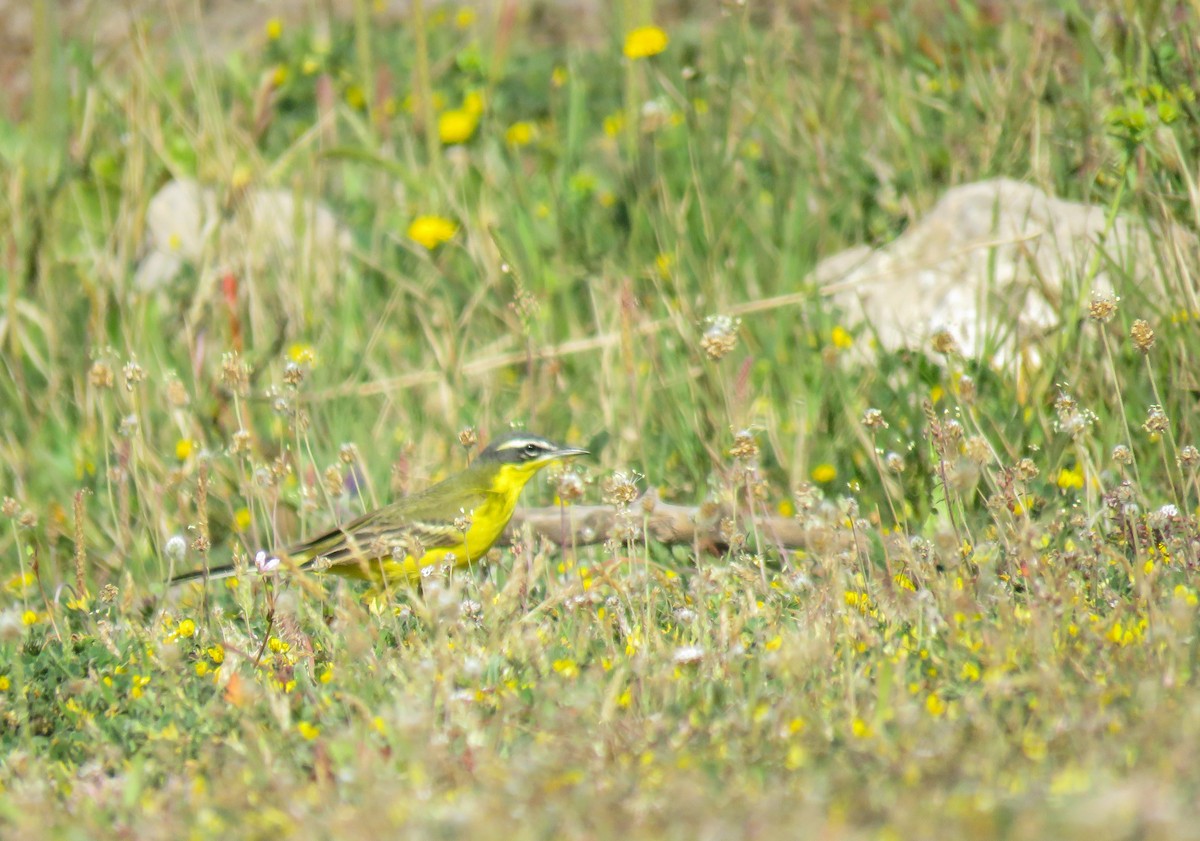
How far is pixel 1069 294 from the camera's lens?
5.45m

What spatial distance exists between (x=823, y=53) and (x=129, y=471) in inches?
201

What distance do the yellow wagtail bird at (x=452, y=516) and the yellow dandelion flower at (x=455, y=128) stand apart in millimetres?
3399

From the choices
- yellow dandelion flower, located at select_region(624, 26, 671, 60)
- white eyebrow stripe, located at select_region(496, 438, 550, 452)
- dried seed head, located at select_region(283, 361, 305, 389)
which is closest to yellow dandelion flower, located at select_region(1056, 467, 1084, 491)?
white eyebrow stripe, located at select_region(496, 438, 550, 452)

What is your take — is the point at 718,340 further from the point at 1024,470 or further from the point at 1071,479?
the point at 1071,479

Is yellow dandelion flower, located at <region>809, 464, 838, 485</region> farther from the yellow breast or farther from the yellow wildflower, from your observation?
the yellow breast

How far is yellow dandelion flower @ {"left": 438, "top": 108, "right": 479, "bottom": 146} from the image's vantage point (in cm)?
827

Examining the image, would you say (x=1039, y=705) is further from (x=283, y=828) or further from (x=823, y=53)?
(x=823, y=53)

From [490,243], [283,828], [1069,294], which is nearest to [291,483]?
[490,243]

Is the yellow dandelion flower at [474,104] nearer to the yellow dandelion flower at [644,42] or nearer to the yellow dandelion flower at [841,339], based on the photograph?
the yellow dandelion flower at [644,42]

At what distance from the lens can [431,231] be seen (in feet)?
24.0

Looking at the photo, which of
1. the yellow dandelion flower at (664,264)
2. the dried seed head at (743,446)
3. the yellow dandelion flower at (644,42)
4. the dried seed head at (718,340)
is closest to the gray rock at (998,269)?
the yellow dandelion flower at (664,264)

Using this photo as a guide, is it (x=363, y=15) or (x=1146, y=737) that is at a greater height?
(x=363, y=15)

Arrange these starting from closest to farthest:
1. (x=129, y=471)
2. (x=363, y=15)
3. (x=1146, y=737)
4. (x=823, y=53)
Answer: (x=1146, y=737)
(x=129, y=471)
(x=363, y=15)
(x=823, y=53)

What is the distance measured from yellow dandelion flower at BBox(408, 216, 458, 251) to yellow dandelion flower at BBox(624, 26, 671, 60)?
3.83ft
